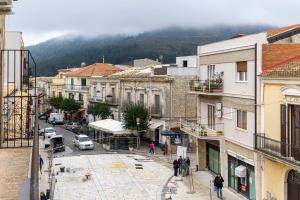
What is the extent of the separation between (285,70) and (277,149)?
3.38 metres

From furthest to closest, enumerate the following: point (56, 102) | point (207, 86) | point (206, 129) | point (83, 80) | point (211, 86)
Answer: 1. point (56, 102)
2. point (83, 80)
3. point (206, 129)
4. point (207, 86)
5. point (211, 86)

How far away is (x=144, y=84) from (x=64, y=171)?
60.2 ft

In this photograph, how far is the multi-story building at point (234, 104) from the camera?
882 inches

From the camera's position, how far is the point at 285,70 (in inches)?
764

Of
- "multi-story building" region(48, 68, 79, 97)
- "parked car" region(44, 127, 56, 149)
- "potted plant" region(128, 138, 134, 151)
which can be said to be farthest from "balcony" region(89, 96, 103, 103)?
"potted plant" region(128, 138, 134, 151)

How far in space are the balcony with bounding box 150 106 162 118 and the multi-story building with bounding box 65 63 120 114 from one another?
71.5 feet

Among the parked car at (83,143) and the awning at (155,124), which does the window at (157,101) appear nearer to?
the awning at (155,124)

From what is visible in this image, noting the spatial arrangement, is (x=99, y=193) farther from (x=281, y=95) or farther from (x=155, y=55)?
(x=155, y=55)

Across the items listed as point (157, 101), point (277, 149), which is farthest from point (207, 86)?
point (157, 101)

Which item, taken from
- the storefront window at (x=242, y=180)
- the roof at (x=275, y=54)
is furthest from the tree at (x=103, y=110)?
the roof at (x=275, y=54)

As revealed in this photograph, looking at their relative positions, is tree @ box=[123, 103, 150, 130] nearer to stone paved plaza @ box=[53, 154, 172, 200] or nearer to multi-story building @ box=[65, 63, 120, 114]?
stone paved plaza @ box=[53, 154, 172, 200]

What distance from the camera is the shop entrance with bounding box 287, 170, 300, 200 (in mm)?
18844

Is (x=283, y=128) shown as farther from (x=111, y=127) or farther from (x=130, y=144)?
(x=111, y=127)

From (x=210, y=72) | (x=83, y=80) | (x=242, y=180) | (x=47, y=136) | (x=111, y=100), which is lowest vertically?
(x=242, y=180)
